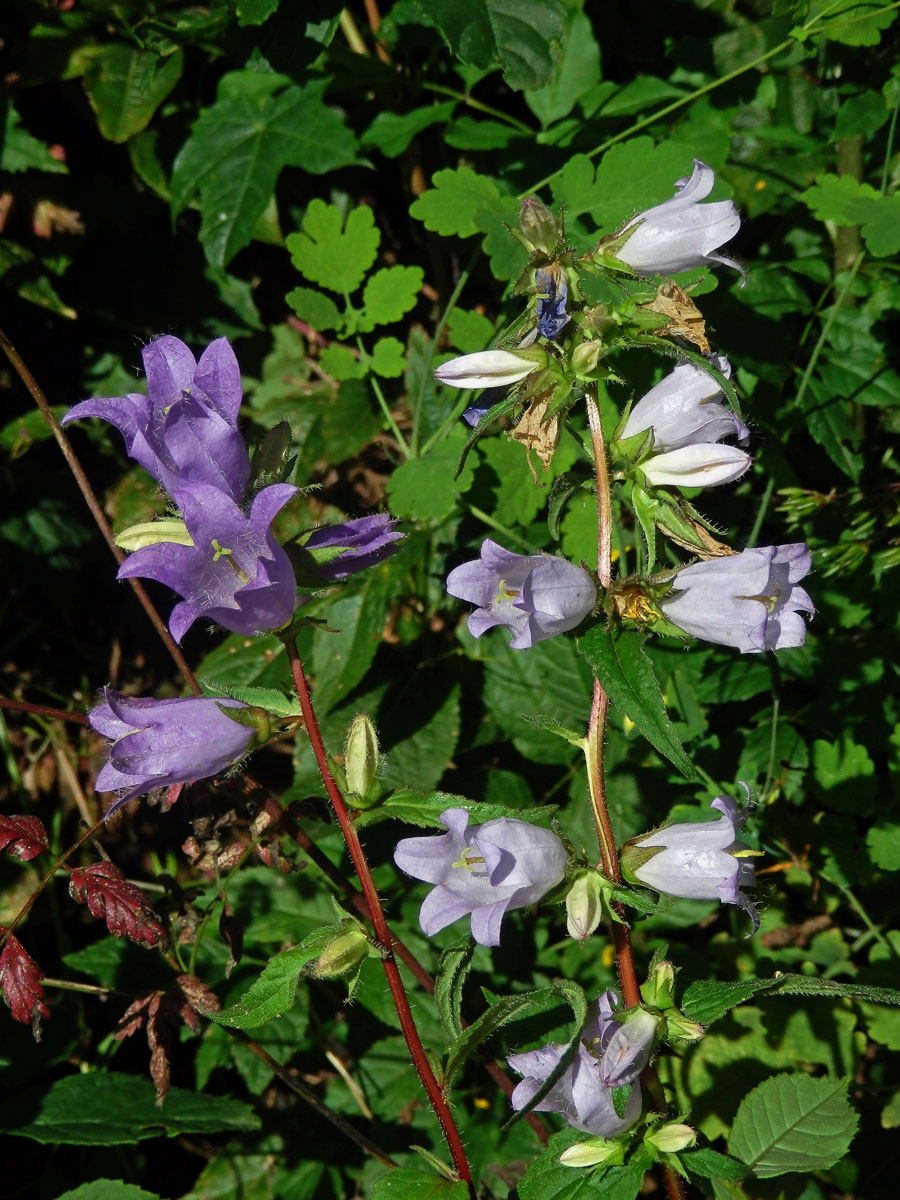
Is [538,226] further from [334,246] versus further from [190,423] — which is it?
[334,246]

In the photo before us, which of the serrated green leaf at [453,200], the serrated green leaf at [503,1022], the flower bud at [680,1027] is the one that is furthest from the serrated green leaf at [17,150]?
the flower bud at [680,1027]

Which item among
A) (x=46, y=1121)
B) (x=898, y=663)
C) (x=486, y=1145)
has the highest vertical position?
(x=898, y=663)

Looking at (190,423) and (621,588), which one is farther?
(621,588)

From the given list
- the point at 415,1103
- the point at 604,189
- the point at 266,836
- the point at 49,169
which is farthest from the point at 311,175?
the point at 415,1103

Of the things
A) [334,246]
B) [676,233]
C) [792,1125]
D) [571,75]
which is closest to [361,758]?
[676,233]

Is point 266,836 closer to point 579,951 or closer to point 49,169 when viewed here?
point 579,951

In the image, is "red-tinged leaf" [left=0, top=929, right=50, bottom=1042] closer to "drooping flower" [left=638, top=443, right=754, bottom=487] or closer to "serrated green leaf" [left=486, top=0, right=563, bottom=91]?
"drooping flower" [left=638, top=443, right=754, bottom=487]

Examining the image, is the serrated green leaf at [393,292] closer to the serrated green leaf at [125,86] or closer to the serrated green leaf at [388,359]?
the serrated green leaf at [388,359]
